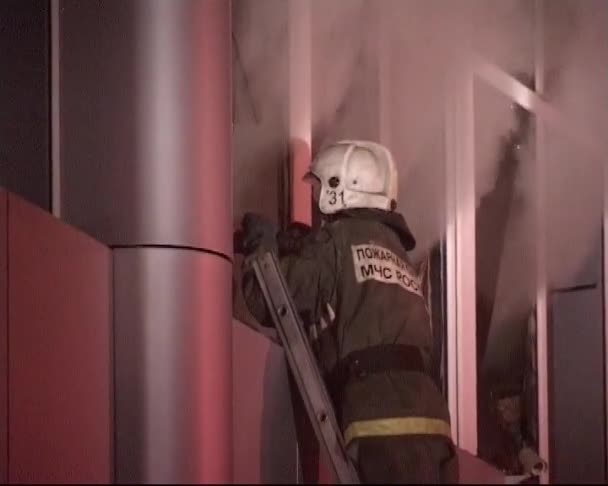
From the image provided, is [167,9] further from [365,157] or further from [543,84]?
[543,84]

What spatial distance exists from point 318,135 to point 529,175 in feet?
3.99

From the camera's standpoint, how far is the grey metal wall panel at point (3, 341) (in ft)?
7.09

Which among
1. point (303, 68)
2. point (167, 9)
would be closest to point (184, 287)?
point (167, 9)

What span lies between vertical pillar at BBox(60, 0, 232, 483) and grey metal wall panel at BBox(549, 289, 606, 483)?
2174mm

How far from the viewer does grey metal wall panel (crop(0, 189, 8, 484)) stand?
2.16 meters

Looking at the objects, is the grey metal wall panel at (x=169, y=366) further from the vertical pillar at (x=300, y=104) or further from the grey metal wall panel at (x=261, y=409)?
the vertical pillar at (x=300, y=104)

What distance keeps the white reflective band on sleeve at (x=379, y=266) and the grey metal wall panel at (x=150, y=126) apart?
314 mm

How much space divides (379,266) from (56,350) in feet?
2.40

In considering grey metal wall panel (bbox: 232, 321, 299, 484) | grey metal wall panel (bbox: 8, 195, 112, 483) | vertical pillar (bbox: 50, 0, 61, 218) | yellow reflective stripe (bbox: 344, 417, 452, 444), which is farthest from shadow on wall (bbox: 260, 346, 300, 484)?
vertical pillar (bbox: 50, 0, 61, 218)

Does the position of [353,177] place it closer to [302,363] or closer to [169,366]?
[302,363]

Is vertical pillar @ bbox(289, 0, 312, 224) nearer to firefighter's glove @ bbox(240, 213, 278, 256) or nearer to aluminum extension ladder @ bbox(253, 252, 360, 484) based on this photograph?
firefighter's glove @ bbox(240, 213, 278, 256)

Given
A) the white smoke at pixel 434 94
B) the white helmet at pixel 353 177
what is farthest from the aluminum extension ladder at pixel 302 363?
the white smoke at pixel 434 94

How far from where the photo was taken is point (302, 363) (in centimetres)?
249

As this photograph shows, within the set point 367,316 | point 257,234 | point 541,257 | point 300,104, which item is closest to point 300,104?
point 300,104
